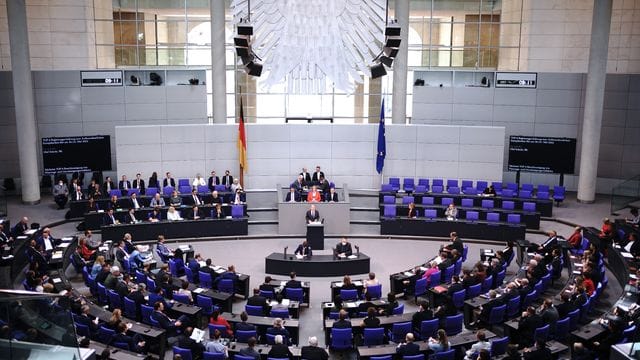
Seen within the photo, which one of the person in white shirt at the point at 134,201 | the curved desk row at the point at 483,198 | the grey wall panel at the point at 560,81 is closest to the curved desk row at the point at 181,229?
the person in white shirt at the point at 134,201

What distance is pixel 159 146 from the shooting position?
22.1 meters

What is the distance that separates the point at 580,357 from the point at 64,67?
20795mm

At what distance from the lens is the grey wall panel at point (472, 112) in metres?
25.0

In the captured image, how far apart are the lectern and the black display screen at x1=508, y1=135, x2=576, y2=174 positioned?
8.75 metres

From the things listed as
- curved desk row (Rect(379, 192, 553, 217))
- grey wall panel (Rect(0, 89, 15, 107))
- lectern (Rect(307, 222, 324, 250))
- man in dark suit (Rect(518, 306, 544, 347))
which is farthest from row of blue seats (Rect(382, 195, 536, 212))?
grey wall panel (Rect(0, 89, 15, 107))

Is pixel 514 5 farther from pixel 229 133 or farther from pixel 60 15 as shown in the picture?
pixel 60 15

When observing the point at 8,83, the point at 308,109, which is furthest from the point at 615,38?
the point at 8,83

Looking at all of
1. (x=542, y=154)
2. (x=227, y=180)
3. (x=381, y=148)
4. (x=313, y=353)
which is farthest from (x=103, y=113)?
(x=313, y=353)

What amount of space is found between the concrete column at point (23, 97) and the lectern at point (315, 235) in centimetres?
1041

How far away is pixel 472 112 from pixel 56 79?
1573cm

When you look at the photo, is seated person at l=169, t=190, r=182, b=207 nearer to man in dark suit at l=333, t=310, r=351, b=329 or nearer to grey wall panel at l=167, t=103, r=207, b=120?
grey wall panel at l=167, t=103, r=207, b=120

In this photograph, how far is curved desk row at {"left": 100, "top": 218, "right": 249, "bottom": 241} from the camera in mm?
18484

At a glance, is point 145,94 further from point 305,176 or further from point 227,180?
point 305,176

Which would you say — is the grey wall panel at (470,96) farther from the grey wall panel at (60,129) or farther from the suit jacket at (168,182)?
the grey wall panel at (60,129)
